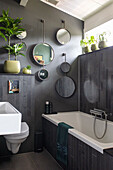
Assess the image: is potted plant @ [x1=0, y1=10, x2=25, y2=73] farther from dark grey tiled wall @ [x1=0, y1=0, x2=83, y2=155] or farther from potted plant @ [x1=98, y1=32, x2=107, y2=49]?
potted plant @ [x1=98, y1=32, x2=107, y2=49]

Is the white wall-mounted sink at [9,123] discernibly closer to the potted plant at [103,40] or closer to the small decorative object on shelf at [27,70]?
the small decorative object on shelf at [27,70]

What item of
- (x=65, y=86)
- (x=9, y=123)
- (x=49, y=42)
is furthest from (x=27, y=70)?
(x=9, y=123)

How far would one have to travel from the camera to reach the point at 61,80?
356 cm

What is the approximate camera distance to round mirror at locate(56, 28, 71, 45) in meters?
3.51

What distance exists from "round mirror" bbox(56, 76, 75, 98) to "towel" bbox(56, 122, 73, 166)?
1.16m

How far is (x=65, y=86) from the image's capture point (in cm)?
359

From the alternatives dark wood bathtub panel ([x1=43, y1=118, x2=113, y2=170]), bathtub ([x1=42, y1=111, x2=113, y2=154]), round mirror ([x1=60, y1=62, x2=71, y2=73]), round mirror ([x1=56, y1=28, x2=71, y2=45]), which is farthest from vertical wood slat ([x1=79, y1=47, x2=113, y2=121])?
dark wood bathtub panel ([x1=43, y1=118, x2=113, y2=170])

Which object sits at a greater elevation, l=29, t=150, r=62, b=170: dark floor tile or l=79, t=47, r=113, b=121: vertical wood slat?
l=79, t=47, r=113, b=121: vertical wood slat

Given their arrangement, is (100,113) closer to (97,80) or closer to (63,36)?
(97,80)

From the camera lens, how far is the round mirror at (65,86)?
3535mm

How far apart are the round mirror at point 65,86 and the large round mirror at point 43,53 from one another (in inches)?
19.7

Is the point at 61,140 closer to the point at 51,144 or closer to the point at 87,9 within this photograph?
the point at 51,144

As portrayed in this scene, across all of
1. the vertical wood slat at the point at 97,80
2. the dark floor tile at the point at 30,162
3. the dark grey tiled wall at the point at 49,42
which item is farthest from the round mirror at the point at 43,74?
the dark floor tile at the point at 30,162

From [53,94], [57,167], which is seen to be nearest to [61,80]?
[53,94]
